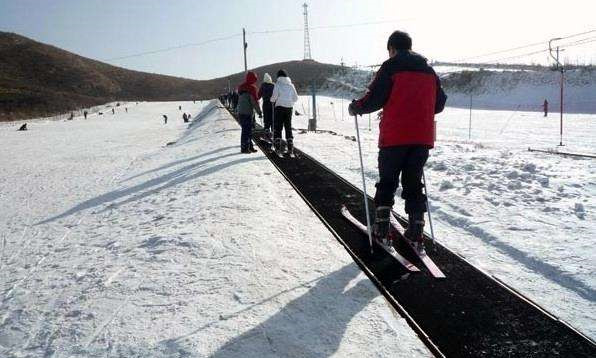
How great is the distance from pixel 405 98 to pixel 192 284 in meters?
2.43

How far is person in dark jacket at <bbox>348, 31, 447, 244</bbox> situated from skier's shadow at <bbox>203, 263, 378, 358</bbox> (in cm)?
108

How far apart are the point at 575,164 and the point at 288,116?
588cm

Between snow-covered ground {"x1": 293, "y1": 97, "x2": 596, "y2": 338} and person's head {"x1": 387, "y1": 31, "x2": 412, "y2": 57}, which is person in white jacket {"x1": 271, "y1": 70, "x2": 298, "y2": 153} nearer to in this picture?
snow-covered ground {"x1": 293, "y1": 97, "x2": 596, "y2": 338}

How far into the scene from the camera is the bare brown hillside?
407 feet

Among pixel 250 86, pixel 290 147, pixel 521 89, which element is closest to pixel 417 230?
pixel 290 147

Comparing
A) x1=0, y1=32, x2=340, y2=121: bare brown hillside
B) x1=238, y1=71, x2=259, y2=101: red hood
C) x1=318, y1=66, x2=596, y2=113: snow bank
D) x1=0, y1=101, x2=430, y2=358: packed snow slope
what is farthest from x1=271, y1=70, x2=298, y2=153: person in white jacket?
x1=0, y1=32, x2=340, y2=121: bare brown hillside

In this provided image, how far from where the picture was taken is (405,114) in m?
4.53

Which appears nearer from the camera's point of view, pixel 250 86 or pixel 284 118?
pixel 284 118

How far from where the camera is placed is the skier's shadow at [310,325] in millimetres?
3131

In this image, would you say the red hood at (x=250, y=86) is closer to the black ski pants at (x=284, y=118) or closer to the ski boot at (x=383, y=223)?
the black ski pants at (x=284, y=118)

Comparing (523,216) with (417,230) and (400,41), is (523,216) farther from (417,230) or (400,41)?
(400,41)

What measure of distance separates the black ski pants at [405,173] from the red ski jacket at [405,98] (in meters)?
0.10

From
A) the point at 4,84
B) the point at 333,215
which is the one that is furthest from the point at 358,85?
the point at 333,215

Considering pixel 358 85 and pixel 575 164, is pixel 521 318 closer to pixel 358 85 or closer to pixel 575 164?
pixel 575 164
